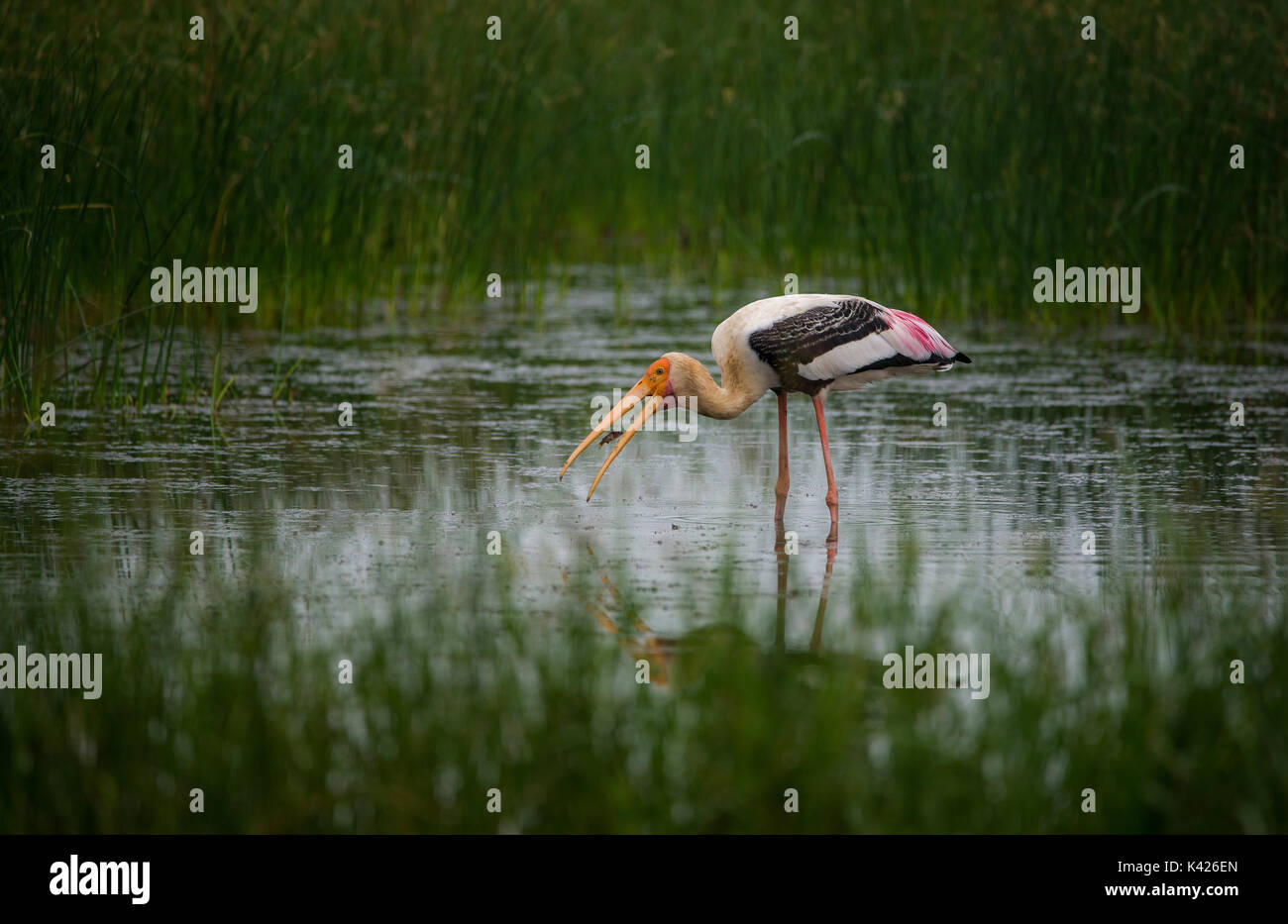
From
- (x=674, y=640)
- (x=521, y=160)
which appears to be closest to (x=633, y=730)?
(x=674, y=640)

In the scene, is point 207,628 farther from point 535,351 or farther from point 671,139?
point 671,139

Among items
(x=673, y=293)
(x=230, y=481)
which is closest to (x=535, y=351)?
(x=673, y=293)

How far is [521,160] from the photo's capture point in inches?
603

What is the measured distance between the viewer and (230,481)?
8.13 meters

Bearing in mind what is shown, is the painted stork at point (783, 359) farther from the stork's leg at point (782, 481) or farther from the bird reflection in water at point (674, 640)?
the bird reflection in water at point (674, 640)

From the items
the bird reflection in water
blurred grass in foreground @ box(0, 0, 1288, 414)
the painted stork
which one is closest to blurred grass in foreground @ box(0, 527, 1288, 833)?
the bird reflection in water

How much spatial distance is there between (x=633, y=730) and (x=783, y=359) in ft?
10.1

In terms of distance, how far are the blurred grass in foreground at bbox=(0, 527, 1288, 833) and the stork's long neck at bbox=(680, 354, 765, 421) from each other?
2007 millimetres

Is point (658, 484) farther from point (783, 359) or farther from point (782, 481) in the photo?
point (783, 359)

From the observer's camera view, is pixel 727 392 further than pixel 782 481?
Yes

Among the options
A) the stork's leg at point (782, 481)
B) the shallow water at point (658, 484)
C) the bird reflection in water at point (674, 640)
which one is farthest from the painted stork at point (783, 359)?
the bird reflection in water at point (674, 640)

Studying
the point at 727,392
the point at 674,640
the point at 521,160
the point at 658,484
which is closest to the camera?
the point at 674,640

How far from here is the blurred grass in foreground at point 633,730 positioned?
4.33 meters

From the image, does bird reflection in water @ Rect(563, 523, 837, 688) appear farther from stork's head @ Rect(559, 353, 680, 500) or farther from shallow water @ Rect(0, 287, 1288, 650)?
stork's head @ Rect(559, 353, 680, 500)
